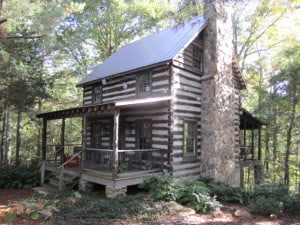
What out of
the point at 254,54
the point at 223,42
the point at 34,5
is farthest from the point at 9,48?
the point at 254,54

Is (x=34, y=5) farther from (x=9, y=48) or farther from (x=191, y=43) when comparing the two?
(x=191, y=43)

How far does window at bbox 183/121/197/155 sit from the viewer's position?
13.0 m

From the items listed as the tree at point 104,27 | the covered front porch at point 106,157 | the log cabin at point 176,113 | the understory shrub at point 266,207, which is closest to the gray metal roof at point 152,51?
the log cabin at point 176,113

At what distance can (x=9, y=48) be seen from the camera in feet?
47.1

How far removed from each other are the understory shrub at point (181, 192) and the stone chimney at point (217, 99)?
2860 millimetres

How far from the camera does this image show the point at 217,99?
13203 millimetres

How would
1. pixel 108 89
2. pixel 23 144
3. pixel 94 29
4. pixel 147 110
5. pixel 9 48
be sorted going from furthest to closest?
pixel 23 144
pixel 94 29
pixel 108 89
pixel 9 48
pixel 147 110

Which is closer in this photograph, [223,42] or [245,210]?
[245,210]

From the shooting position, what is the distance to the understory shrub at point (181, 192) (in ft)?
30.4

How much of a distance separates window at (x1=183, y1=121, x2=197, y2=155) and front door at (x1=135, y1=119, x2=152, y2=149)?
1.57 metres

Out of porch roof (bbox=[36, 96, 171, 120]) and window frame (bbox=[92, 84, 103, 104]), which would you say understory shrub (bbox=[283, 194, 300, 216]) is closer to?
porch roof (bbox=[36, 96, 171, 120])

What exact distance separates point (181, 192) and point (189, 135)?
12.4 feet

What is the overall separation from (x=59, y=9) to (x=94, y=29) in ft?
43.1

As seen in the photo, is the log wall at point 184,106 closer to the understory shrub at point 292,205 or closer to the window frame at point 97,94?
the understory shrub at point 292,205
